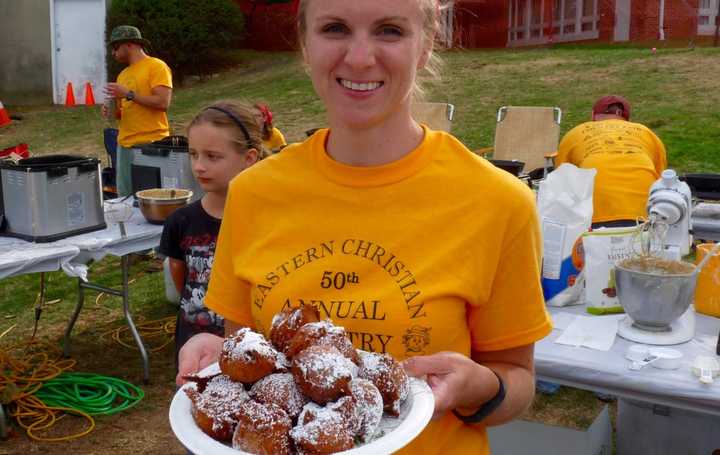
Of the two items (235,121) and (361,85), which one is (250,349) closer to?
(361,85)

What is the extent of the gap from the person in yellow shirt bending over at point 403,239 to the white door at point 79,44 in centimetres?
1909

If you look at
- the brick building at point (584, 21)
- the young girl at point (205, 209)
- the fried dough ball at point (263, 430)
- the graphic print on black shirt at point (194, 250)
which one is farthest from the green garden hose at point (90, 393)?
the brick building at point (584, 21)

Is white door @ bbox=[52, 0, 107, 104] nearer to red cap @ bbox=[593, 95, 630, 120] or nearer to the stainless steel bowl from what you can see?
red cap @ bbox=[593, 95, 630, 120]

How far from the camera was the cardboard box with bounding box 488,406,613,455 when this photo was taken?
3.09 metres

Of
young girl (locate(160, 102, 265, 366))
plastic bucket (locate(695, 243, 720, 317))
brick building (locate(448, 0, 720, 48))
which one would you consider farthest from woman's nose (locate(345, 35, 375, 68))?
brick building (locate(448, 0, 720, 48))

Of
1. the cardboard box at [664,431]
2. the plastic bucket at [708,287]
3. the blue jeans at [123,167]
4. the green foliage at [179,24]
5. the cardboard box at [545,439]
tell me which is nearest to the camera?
the plastic bucket at [708,287]

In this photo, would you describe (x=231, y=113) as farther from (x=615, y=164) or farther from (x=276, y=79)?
(x=276, y=79)

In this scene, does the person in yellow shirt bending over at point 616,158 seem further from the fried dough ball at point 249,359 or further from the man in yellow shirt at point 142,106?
the man in yellow shirt at point 142,106

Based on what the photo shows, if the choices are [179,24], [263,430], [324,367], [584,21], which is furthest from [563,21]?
[263,430]

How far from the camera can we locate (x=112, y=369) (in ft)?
16.4

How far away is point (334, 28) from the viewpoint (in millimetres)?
1354

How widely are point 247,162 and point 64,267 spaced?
3.95ft

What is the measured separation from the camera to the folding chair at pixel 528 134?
8.19m

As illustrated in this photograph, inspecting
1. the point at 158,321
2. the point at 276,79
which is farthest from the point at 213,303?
the point at 276,79
